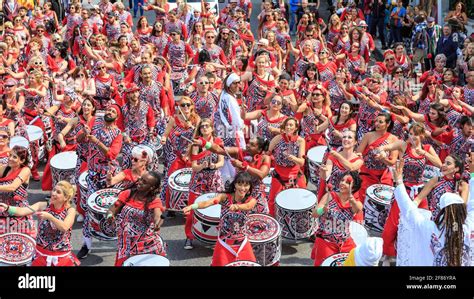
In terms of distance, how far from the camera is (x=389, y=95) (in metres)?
11.0

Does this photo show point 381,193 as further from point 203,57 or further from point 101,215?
point 203,57

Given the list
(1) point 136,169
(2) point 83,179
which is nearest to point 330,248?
(1) point 136,169

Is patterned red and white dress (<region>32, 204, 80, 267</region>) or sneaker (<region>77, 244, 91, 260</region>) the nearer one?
patterned red and white dress (<region>32, 204, 80, 267</region>)

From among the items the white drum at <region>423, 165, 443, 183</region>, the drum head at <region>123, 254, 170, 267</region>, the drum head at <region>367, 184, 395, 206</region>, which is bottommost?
the drum head at <region>123, 254, 170, 267</region>

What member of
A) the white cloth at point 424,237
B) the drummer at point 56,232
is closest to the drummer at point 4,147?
the drummer at point 56,232

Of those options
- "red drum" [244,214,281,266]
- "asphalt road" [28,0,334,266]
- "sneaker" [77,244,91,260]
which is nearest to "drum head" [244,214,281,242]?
"red drum" [244,214,281,266]

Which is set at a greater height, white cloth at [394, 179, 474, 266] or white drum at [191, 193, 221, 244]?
white cloth at [394, 179, 474, 266]

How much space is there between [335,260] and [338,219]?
43cm

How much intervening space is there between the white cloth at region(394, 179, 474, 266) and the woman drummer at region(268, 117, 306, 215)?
9.49ft

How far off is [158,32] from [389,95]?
5502 mm

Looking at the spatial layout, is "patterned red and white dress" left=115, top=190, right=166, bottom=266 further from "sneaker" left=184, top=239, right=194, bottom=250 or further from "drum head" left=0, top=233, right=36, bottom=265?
"sneaker" left=184, top=239, right=194, bottom=250

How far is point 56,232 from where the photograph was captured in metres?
6.99

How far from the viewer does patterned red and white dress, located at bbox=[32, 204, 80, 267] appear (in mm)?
6965

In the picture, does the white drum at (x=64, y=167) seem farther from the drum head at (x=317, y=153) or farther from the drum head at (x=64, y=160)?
the drum head at (x=317, y=153)
